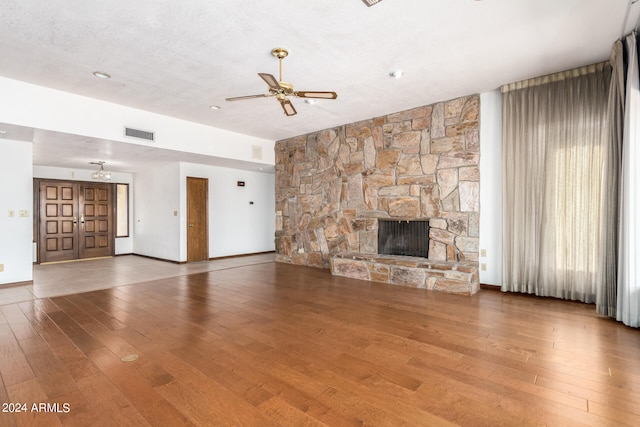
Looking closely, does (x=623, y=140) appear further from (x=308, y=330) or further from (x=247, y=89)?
(x=247, y=89)

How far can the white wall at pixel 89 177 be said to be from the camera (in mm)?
7818

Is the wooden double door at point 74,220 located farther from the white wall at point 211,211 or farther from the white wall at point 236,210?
the white wall at point 236,210

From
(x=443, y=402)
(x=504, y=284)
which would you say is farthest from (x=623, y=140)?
(x=443, y=402)

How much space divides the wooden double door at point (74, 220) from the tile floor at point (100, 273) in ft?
1.64

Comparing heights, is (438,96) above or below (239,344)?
above

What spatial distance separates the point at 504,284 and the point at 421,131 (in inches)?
105

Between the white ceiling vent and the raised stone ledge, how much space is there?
12.6 feet

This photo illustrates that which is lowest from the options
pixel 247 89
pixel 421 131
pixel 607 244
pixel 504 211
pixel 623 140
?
pixel 607 244

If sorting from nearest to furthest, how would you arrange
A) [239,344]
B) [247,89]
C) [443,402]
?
[443,402] → [239,344] → [247,89]

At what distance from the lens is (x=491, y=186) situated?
15.4 feet

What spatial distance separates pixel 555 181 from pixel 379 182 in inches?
102

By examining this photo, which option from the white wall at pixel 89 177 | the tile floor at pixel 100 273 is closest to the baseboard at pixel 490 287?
the tile floor at pixel 100 273

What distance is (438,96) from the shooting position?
4789 mm

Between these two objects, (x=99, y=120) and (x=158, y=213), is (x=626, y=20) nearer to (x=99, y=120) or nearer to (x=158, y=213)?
(x=99, y=120)
